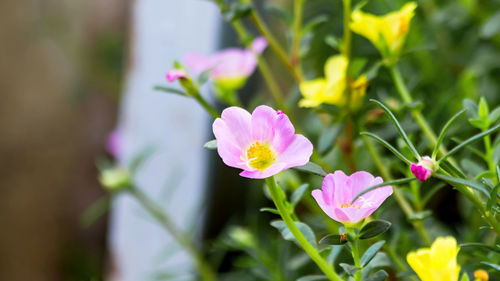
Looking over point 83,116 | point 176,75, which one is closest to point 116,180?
point 176,75

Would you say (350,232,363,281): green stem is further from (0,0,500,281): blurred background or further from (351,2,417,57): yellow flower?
(0,0,500,281): blurred background

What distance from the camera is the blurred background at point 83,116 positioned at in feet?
2.11

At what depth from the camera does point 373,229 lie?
0.84 ft

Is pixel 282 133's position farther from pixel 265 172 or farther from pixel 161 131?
pixel 161 131

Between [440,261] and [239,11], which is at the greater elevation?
[239,11]

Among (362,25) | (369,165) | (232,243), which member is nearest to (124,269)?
(232,243)

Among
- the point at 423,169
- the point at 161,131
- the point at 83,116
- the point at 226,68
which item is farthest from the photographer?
the point at 83,116

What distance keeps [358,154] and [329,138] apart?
19 cm

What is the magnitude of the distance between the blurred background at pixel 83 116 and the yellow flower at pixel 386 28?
0.84 ft

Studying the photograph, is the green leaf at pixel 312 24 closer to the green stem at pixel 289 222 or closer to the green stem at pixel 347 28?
the green stem at pixel 347 28

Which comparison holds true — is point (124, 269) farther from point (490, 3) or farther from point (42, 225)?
point (490, 3)

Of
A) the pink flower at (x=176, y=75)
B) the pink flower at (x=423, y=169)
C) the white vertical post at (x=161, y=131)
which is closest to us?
the pink flower at (x=423, y=169)

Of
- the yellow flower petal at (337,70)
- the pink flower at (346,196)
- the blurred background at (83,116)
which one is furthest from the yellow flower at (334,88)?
the blurred background at (83,116)

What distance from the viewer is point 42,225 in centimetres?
100
